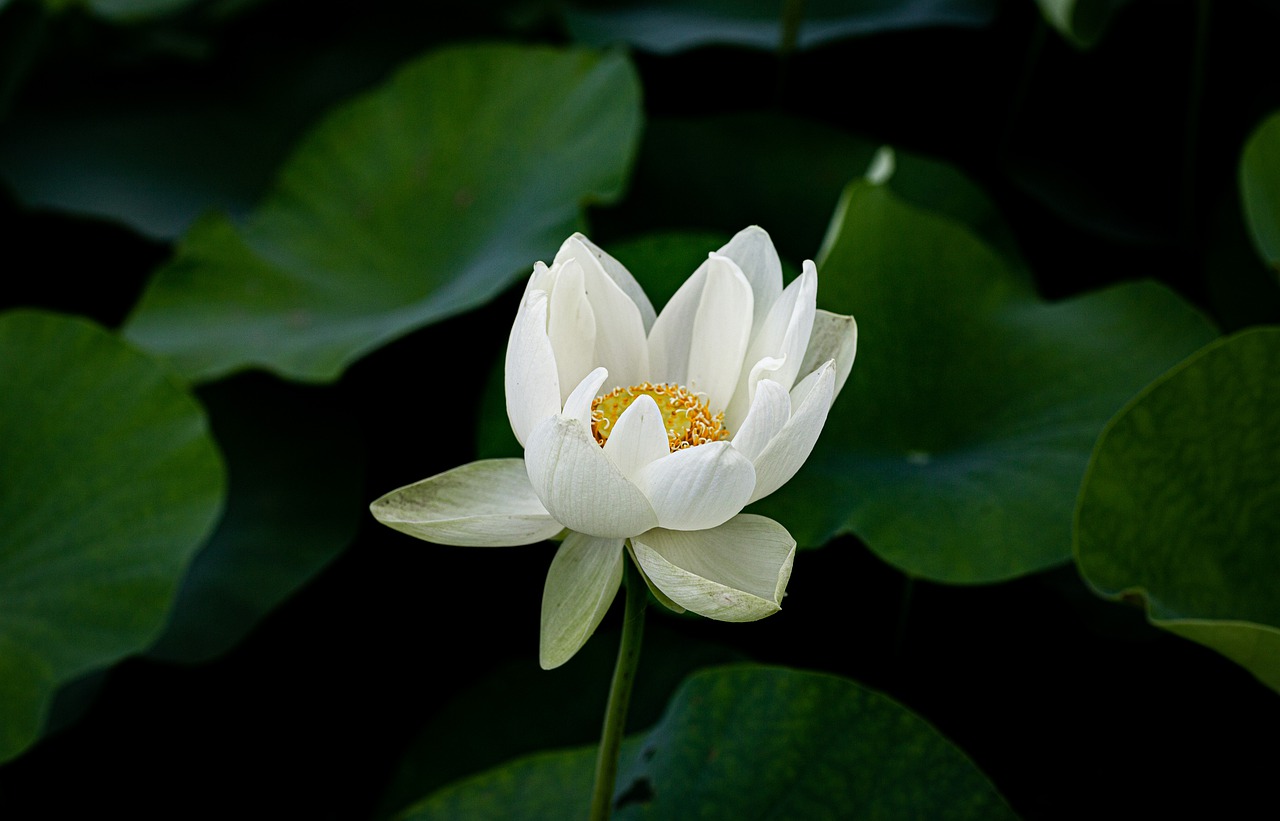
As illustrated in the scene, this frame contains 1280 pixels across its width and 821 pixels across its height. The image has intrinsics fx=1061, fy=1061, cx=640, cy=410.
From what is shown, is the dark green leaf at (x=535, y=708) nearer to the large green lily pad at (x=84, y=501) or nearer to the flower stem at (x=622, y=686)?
the large green lily pad at (x=84, y=501)

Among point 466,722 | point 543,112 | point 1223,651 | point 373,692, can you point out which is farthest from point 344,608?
point 1223,651

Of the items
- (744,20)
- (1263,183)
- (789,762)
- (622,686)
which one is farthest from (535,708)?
(744,20)

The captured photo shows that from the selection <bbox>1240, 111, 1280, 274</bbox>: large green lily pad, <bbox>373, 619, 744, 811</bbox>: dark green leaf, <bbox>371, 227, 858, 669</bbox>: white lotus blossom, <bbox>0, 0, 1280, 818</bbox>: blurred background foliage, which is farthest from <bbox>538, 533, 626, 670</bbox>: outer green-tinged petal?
<bbox>1240, 111, 1280, 274</bbox>: large green lily pad

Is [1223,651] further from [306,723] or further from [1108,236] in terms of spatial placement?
[306,723]

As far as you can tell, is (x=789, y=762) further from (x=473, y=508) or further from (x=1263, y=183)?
(x=1263, y=183)

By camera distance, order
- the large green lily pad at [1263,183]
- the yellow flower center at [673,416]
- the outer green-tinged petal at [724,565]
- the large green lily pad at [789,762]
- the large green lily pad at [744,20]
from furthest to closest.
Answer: the large green lily pad at [744,20] → the large green lily pad at [1263,183] → the large green lily pad at [789,762] → the yellow flower center at [673,416] → the outer green-tinged petal at [724,565]

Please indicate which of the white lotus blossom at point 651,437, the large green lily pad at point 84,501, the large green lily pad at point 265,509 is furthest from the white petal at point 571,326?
the large green lily pad at point 265,509

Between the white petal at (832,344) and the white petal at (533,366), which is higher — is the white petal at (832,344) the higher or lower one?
the lower one
